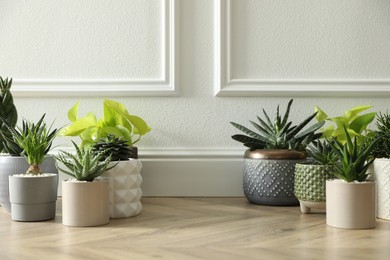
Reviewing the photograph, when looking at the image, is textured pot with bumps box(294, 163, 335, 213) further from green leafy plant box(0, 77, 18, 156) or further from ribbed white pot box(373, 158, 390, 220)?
green leafy plant box(0, 77, 18, 156)

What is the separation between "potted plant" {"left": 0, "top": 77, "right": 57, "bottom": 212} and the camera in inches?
44.3

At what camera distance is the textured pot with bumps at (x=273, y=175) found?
1235 millimetres

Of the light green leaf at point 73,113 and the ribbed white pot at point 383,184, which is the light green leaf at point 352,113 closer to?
the ribbed white pot at point 383,184

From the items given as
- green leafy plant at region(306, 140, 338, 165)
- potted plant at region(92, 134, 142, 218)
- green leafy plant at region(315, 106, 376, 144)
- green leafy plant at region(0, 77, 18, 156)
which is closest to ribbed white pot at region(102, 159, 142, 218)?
potted plant at region(92, 134, 142, 218)

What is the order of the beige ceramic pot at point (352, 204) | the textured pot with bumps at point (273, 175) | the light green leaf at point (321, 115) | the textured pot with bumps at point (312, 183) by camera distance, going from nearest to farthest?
the beige ceramic pot at point (352, 204) < the textured pot with bumps at point (312, 183) < the textured pot with bumps at point (273, 175) < the light green leaf at point (321, 115)

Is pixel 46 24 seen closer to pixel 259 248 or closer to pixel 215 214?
pixel 215 214

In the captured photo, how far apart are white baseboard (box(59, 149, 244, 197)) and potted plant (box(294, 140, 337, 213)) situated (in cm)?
32

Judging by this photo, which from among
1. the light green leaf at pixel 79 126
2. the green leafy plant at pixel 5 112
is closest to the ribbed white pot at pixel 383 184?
the light green leaf at pixel 79 126

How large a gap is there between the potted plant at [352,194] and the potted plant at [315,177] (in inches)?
Result: 3.0

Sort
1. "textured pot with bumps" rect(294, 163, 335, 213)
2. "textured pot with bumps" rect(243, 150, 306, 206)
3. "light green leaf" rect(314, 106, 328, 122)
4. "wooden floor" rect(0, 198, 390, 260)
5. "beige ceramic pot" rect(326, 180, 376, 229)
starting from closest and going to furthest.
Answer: "wooden floor" rect(0, 198, 390, 260) → "beige ceramic pot" rect(326, 180, 376, 229) → "textured pot with bumps" rect(294, 163, 335, 213) → "textured pot with bumps" rect(243, 150, 306, 206) → "light green leaf" rect(314, 106, 328, 122)

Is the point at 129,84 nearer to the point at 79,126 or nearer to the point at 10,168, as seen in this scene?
the point at 79,126

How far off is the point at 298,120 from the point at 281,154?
241mm

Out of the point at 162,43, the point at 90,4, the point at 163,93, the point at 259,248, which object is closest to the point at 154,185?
the point at 163,93

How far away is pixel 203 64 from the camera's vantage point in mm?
1457
